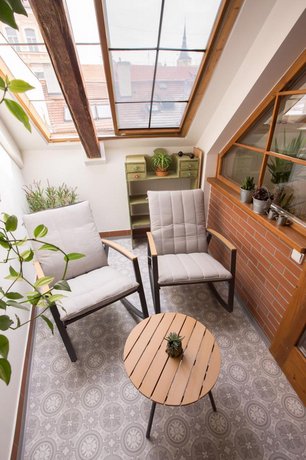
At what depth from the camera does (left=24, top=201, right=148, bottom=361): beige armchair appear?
158 centimetres

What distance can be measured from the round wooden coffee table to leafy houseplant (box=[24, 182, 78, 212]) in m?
1.73

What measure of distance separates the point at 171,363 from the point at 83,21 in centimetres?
208

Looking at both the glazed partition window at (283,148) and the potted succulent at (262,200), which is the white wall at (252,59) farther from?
the potted succulent at (262,200)

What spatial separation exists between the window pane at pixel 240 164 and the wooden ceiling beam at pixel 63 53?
139 centimetres

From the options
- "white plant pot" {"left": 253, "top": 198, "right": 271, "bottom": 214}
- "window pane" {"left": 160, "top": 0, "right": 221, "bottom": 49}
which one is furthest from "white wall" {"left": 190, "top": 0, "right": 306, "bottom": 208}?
"white plant pot" {"left": 253, "top": 198, "right": 271, "bottom": 214}

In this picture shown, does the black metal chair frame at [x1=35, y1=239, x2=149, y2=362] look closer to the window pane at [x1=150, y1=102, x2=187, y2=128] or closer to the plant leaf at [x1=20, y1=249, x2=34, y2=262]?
the plant leaf at [x1=20, y1=249, x2=34, y2=262]

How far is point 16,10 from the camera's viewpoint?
1.86 ft

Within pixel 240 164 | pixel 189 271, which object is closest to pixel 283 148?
pixel 240 164

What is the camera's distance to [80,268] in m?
1.92

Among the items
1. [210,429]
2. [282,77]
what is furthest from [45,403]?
[282,77]

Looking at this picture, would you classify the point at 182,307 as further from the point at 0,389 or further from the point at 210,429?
the point at 0,389

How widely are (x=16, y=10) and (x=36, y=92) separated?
1.67m

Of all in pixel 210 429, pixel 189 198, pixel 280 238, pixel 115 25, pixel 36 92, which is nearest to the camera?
pixel 210 429

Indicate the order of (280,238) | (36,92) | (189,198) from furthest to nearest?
(189,198)
(36,92)
(280,238)
